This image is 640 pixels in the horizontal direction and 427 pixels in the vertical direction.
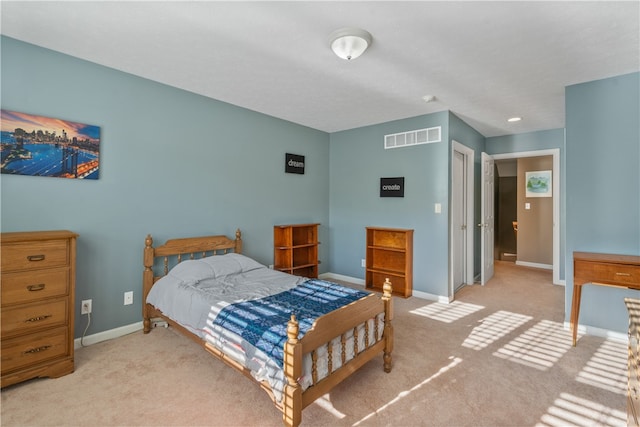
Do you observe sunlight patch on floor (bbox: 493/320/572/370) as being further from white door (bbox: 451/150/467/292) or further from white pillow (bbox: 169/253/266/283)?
white pillow (bbox: 169/253/266/283)

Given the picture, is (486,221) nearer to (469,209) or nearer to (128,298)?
(469,209)

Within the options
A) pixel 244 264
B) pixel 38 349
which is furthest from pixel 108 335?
pixel 244 264

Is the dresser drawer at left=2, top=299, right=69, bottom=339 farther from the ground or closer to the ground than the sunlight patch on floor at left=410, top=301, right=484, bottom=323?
farther from the ground

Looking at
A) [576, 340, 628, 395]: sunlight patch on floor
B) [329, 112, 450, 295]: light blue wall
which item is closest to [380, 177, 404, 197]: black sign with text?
[329, 112, 450, 295]: light blue wall

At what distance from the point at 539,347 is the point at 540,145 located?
144 inches

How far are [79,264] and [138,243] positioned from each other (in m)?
0.49

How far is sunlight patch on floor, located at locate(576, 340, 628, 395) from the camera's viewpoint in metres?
2.16

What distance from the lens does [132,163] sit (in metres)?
2.96

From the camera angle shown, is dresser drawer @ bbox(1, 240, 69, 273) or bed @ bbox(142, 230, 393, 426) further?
dresser drawer @ bbox(1, 240, 69, 273)

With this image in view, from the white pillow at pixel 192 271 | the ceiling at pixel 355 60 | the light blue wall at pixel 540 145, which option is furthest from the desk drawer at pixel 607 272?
the white pillow at pixel 192 271

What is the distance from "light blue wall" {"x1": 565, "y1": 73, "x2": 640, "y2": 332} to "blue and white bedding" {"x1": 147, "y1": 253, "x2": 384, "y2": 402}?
238cm

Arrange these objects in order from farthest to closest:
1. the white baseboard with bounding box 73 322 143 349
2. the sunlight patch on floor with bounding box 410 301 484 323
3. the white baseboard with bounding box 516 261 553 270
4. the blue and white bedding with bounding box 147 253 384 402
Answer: the white baseboard with bounding box 516 261 553 270
the sunlight patch on floor with bounding box 410 301 484 323
the white baseboard with bounding box 73 322 143 349
the blue and white bedding with bounding box 147 253 384 402

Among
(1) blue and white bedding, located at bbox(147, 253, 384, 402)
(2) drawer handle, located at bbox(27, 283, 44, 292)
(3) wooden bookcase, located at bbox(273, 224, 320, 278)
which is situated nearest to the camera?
(1) blue and white bedding, located at bbox(147, 253, 384, 402)

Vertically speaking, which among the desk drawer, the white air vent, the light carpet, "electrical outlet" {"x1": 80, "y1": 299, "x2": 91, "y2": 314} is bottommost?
the light carpet
